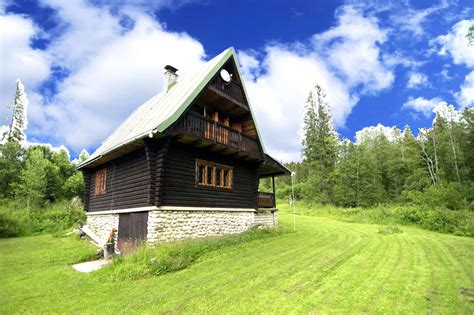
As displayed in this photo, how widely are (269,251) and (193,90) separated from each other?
8143 mm

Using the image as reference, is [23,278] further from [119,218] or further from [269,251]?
[269,251]

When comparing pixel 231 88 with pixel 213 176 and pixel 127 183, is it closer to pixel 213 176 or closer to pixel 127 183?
pixel 213 176

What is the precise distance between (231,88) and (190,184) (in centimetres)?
629

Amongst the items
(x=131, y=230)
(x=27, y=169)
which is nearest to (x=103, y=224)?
(x=131, y=230)

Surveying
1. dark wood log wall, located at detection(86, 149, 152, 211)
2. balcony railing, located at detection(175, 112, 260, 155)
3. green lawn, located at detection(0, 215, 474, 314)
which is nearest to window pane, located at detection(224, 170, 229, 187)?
balcony railing, located at detection(175, 112, 260, 155)

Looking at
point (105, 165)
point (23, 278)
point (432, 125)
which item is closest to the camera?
point (23, 278)

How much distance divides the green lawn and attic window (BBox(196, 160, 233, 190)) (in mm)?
3722

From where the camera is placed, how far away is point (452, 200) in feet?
82.3

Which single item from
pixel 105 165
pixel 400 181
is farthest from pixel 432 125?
pixel 105 165

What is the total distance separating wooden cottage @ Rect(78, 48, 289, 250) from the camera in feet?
39.9

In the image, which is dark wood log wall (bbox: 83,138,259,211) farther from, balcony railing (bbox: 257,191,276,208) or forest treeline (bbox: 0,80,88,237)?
forest treeline (bbox: 0,80,88,237)

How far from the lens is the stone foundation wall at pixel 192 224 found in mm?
11609

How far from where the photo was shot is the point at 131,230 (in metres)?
13.1

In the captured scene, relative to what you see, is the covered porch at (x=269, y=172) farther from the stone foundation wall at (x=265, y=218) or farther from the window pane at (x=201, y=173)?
the window pane at (x=201, y=173)
